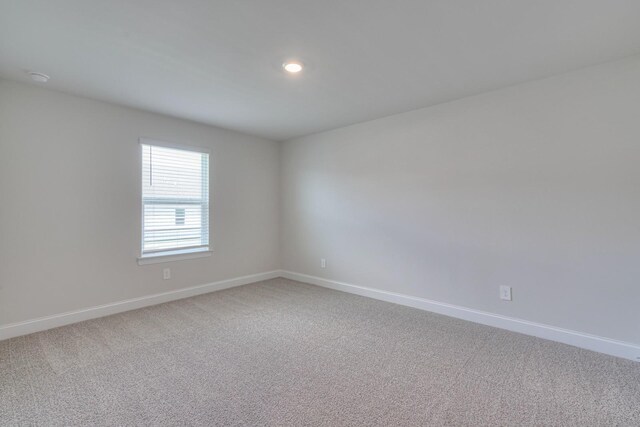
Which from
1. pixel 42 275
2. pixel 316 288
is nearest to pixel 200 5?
pixel 42 275

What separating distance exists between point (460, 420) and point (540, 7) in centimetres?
235

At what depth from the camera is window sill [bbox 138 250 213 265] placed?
349 centimetres

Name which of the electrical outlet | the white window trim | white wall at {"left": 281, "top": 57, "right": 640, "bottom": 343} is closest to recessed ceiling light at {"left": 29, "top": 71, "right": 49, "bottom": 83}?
the white window trim

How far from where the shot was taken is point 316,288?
432 cm

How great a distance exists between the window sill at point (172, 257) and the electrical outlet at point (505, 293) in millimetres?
3455

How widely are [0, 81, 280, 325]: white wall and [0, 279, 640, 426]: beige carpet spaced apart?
15.9 inches

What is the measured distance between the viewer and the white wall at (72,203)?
2674 millimetres

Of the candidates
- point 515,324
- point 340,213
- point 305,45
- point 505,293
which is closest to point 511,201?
point 505,293

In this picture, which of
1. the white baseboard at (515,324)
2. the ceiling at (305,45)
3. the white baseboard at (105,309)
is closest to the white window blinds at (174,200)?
the white baseboard at (105,309)

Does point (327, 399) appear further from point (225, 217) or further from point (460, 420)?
point (225, 217)

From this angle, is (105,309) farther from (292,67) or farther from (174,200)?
(292,67)

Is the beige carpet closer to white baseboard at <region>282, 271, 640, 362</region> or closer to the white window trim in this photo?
white baseboard at <region>282, 271, 640, 362</region>

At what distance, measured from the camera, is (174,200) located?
148 inches

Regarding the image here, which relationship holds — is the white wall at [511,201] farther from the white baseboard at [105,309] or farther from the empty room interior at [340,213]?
the white baseboard at [105,309]
